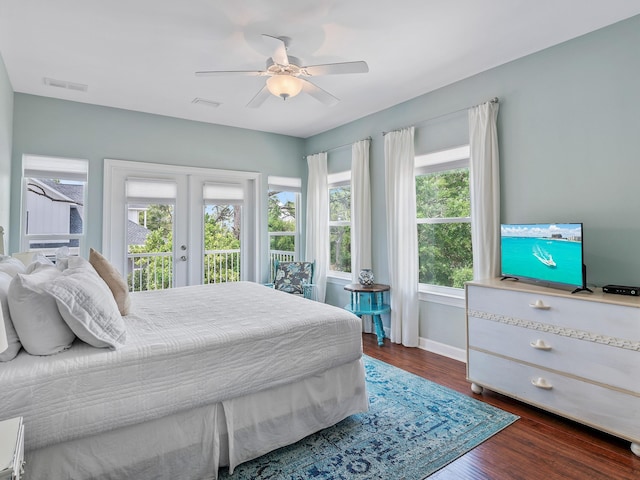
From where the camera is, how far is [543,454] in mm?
2031

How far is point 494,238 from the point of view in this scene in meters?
3.14

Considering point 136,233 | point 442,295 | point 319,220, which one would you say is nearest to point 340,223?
point 319,220

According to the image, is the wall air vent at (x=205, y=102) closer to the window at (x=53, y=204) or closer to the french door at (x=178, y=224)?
the french door at (x=178, y=224)

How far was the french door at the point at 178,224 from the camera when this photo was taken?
4266 millimetres

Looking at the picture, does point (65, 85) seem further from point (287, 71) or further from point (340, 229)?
point (340, 229)

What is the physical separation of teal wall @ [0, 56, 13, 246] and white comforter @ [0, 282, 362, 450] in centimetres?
181

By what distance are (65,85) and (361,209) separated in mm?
3396

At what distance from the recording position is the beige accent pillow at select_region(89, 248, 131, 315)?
227cm

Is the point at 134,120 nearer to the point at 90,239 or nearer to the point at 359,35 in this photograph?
the point at 90,239

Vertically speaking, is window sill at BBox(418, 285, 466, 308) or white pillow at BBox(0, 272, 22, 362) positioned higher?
white pillow at BBox(0, 272, 22, 362)

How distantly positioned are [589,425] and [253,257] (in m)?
4.14

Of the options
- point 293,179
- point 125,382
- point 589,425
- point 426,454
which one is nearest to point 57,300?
point 125,382

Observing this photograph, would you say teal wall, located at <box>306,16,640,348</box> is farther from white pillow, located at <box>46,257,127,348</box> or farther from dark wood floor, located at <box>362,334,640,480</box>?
white pillow, located at <box>46,257,127,348</box>

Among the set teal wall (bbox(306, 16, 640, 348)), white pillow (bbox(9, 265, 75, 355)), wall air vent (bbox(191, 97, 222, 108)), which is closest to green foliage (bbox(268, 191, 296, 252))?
wall air vent (bbox(191, 97, 222, 108))
